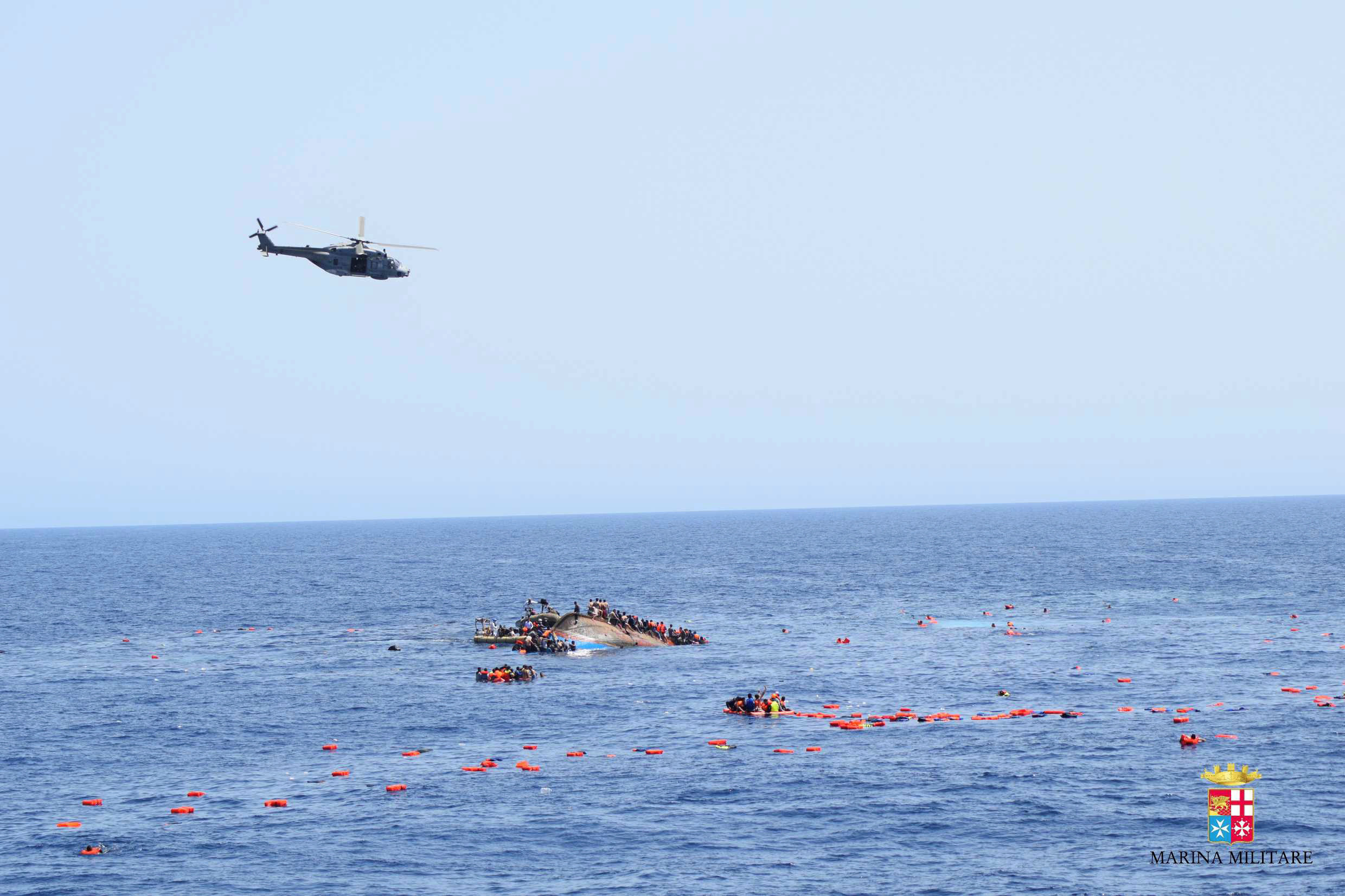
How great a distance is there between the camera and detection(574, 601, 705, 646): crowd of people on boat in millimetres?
113938

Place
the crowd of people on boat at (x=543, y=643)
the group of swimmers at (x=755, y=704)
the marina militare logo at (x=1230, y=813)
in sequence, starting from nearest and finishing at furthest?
the marina militare logo at (x=1230, y=813) < the group of swimmers at (x=755, y=704) < the crowd of people on boat at (x=543, y=643)

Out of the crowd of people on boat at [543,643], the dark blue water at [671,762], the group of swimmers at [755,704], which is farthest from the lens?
the crowd of people on boat at [543,643]

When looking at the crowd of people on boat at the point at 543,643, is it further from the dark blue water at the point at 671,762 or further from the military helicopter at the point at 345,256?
the military helicopter at the point at 345,256

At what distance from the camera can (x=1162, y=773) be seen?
62.2 metres

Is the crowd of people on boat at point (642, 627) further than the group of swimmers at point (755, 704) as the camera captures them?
Yes

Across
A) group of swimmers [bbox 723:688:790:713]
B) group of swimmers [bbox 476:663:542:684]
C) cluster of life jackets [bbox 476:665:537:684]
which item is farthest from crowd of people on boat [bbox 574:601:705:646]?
group of swimmers [bbox 723:688:790:713]

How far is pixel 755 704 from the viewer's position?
259 feet

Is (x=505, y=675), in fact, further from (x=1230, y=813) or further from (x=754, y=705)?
(x=1230, y=813)

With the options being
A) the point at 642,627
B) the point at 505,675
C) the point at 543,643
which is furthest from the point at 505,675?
the point at 642,627

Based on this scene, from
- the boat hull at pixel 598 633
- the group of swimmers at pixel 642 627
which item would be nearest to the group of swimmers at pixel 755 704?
the boat hull at pixel 598 633

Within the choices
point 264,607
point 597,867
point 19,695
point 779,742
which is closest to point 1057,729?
point 779,742

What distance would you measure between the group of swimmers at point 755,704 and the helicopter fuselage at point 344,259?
3470cm

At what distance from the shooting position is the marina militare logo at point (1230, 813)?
52.0 metres

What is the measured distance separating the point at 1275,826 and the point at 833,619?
81325mm
